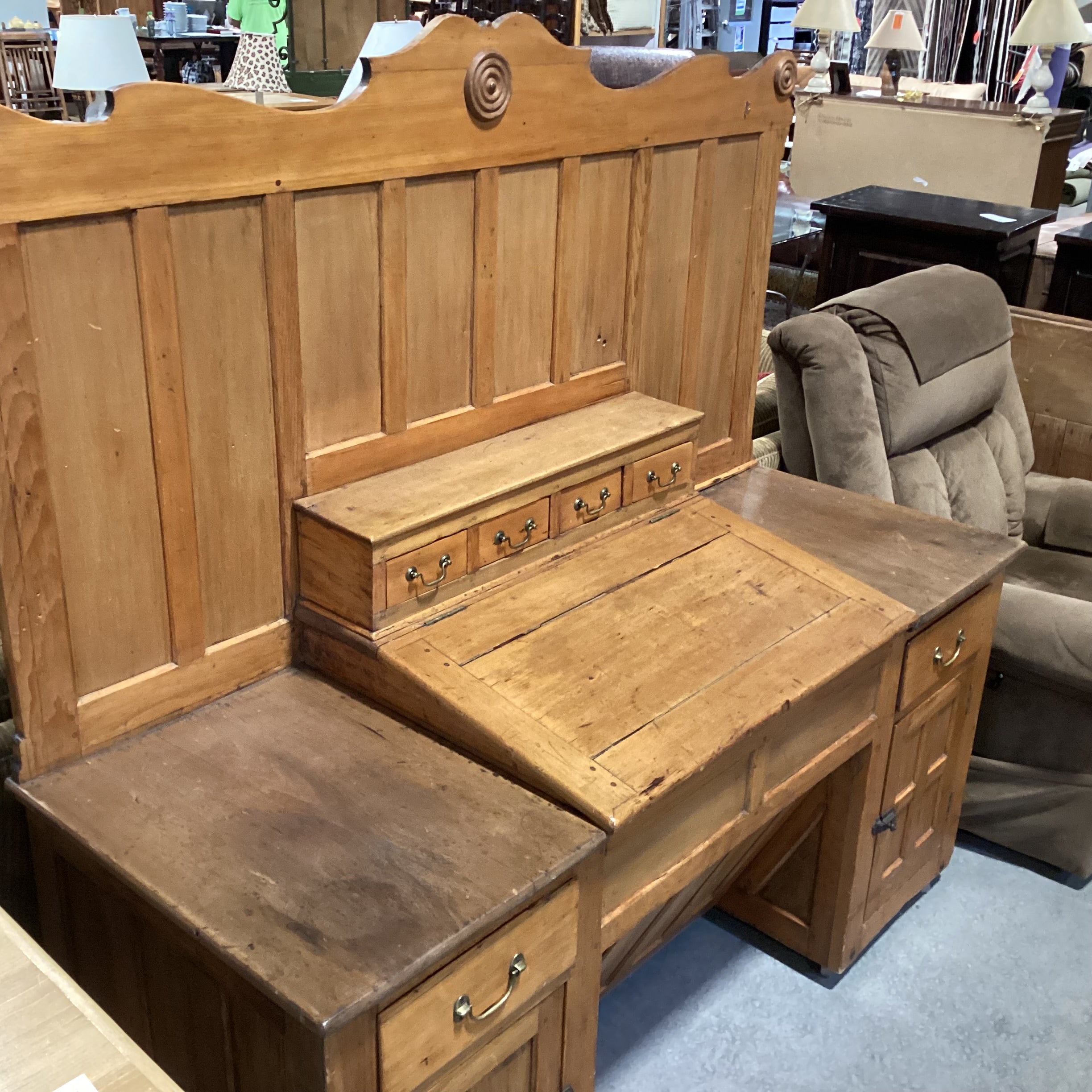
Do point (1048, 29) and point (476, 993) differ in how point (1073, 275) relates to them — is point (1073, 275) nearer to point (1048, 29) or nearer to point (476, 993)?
point (1048, 29)

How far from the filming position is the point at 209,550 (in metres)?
1.66

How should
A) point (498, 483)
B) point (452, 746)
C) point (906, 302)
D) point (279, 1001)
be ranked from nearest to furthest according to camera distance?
point (279, 1001)
point (452, 746)
point (498, 483)
point (906, 302)

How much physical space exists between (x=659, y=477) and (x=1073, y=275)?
290cm

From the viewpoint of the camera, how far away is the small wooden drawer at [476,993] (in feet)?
4.41

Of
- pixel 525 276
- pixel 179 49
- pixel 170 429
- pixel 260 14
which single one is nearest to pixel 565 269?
pixel 525 276

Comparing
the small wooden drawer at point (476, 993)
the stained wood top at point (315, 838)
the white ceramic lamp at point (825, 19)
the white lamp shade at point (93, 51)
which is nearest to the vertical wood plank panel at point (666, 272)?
the stained wood top at point (315, 838)

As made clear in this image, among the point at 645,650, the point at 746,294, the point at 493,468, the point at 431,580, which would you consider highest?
the point at 746,294

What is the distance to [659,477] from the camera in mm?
2109

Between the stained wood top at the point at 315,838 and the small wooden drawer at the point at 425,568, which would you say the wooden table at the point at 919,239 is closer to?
the small wooden drawer at the point at 425,568

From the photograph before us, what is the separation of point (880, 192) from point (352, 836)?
384 cm

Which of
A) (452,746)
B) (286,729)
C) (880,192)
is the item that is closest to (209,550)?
(286,729)

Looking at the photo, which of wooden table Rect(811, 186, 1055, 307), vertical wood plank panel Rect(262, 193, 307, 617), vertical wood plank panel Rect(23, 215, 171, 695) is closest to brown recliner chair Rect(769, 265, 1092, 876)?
wooden table Rect(811, 186, 1055, 307)

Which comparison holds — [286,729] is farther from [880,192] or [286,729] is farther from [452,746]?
[880,192]

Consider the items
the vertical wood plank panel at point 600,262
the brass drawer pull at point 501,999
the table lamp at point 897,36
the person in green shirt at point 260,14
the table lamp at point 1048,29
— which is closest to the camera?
the brass drawer pull at point 501,999
